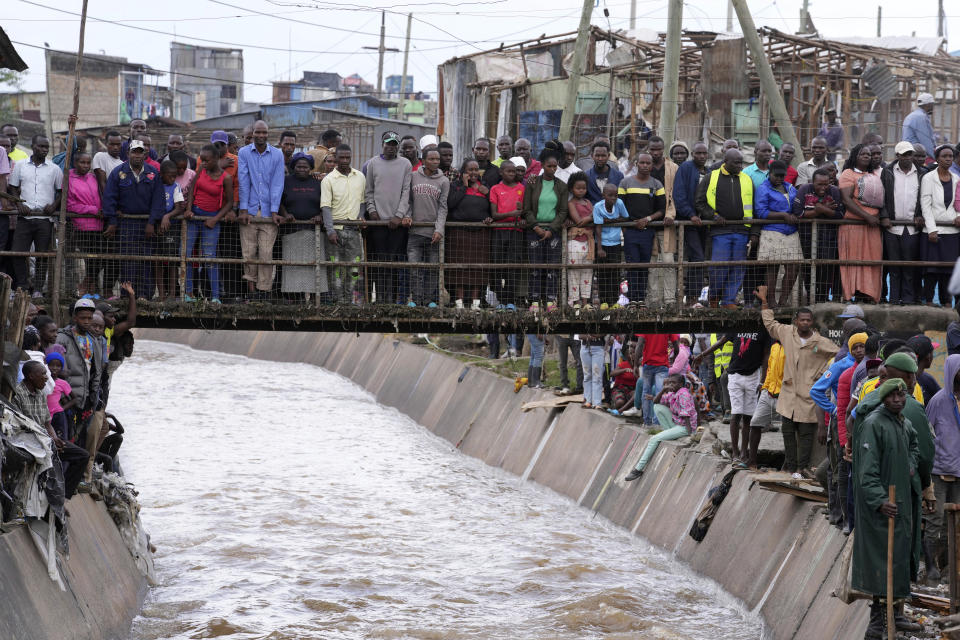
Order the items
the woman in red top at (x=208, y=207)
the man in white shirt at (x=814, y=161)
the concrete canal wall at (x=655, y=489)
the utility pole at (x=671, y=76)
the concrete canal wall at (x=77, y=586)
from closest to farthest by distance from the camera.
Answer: the concrete canal wall at (x=77, y=586)
the concrete canal wall at (x=655, y=489)
the woman in red top at (x=208, y=207)
the man in white shirt at (x=814, y=161)
the utility pole at (x=671, y=76)

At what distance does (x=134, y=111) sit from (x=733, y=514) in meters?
49.3

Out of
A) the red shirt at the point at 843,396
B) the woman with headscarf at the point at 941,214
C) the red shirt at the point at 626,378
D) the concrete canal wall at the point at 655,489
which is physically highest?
the woman with headscarf at the point at 941,214

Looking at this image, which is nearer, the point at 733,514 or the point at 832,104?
the point at 733,514

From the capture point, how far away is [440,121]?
35219mm

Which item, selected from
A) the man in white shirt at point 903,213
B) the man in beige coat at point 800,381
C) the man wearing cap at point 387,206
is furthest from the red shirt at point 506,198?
the man in white shirt at point 903,213

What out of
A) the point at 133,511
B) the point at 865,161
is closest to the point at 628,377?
the point at 865,161

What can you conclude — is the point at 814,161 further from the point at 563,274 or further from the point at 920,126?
the point at 563,274

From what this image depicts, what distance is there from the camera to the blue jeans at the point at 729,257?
1516 centimetres

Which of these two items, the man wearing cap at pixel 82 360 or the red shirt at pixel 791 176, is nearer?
the man wearing cap at pixel 82 360

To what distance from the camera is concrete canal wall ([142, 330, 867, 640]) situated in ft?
39.3

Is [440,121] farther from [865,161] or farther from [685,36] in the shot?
[865,161]

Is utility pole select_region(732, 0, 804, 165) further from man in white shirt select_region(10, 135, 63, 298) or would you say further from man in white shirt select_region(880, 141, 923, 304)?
man in white shirt select_region(10, 135, 63, 298)

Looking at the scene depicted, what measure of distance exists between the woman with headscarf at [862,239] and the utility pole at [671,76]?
5.21m

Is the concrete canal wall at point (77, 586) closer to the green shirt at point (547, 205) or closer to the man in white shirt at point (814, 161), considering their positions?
the green shirt at point (547, 205)
